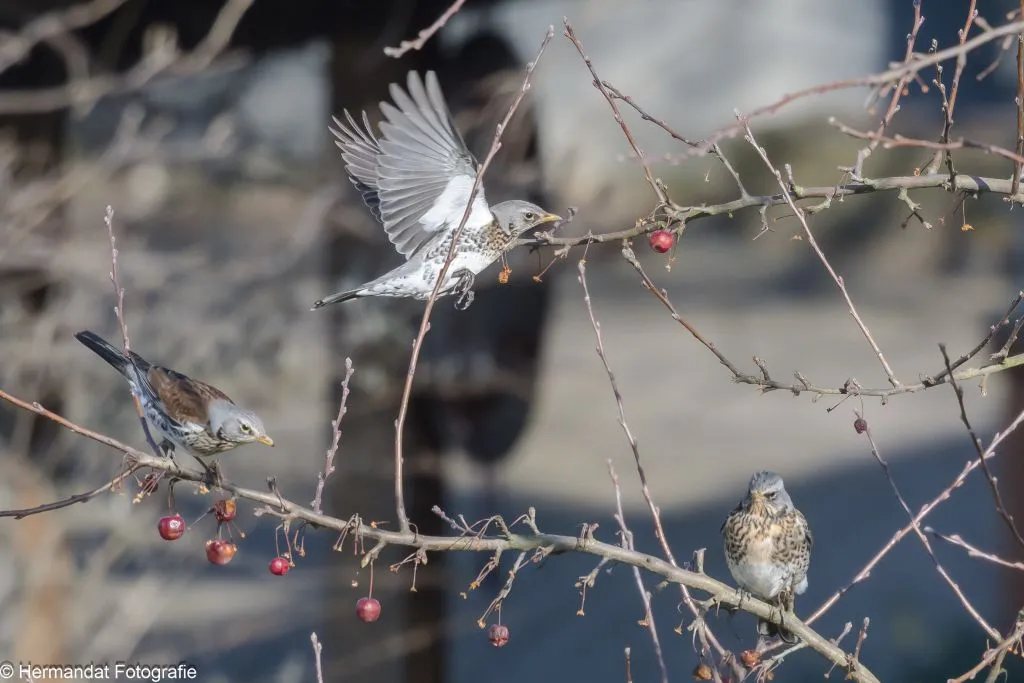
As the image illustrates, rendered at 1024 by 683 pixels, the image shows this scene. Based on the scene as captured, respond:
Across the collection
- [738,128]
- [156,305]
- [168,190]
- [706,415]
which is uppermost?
[738,128]

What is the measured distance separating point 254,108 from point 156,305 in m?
0.86

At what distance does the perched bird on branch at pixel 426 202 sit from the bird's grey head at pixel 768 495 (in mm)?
790

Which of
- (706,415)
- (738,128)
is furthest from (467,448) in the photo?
(738,128)

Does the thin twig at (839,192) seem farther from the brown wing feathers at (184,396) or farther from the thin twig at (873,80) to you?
the brown wing feathers at (184,396)

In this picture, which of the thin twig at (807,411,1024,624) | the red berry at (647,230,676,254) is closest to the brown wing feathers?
the red berry at (647,230,676,254)

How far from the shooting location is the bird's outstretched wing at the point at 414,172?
175cm

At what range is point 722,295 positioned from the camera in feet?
13.6

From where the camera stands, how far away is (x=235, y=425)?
156 centimetres

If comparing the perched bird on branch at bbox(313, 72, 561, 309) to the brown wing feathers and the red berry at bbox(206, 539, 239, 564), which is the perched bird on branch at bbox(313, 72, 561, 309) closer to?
the brown wing feathers

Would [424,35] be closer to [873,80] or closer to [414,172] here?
[873,80]

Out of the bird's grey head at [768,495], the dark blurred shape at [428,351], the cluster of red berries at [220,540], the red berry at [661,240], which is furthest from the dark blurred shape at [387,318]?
the cluster of red berries at [220,540]

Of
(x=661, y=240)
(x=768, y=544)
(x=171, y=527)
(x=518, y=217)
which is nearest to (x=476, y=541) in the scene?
(x=171, y=527)

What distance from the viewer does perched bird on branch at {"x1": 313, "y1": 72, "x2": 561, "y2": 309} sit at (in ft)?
5.76

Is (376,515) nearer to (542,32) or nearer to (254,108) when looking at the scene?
(254,108)
